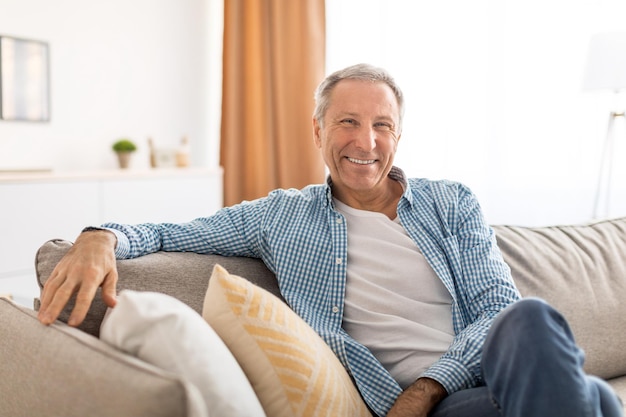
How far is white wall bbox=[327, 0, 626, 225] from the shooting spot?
13.0ft

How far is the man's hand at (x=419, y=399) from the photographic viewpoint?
1.52 metres

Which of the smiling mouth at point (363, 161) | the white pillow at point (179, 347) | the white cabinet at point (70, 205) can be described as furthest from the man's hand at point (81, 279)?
the white cabinet at point (70, 205)

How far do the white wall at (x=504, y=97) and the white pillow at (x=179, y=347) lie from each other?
322cm

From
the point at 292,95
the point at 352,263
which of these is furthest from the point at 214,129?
the point at 352,263

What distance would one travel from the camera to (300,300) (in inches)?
71.0

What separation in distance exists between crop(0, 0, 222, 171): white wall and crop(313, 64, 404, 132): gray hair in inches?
92.1

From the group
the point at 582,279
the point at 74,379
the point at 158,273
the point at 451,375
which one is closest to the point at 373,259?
the point at 451,375

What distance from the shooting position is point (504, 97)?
4164 millimetres

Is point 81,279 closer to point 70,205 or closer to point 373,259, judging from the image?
point 373,259

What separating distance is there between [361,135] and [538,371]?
3.09 feet

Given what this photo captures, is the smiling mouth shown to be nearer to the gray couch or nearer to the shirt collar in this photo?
the shirt collar

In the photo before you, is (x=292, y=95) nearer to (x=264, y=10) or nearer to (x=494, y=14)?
(x=264, y=10)

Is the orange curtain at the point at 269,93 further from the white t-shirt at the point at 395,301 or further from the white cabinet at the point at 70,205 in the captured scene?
the white t-shirt at the point at 395,301

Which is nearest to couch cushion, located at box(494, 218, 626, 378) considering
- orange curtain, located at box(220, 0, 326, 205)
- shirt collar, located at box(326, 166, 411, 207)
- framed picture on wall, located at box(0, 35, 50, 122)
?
shirt collar, located at box(326, 166, 411, 207)
